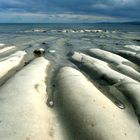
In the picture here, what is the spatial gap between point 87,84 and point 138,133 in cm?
558

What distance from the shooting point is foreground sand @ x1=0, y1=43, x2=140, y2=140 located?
11414 mm

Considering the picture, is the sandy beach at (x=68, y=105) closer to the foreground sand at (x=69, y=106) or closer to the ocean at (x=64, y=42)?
the foreground sand at (x=69, y=106)

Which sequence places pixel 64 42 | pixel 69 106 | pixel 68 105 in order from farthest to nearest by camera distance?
pixel 64 42 < pixel 68 105 < pixel 69 106

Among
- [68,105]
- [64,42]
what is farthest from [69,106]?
[64,42]

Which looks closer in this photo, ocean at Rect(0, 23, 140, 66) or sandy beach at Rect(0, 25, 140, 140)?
sandy beach at Rect(0, 25, 140, 140)

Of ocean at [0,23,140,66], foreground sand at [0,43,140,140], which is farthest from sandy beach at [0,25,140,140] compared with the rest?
ocean at [0,23,140,66]

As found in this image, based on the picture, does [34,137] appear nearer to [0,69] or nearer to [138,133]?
[138,133]

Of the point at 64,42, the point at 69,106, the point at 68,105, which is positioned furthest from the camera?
the point at 64,42

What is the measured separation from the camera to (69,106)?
1374 centimetres

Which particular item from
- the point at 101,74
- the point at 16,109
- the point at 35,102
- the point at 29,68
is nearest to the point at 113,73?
the point at 101,74

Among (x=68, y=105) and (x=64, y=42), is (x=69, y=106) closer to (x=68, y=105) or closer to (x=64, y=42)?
(x=68, y=105)

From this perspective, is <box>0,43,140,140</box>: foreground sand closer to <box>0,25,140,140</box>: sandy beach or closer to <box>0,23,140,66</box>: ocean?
<box>0,25,140,140</box>: sandy beach

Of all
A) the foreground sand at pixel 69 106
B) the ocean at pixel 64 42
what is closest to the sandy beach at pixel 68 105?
the foreground sand at pixel 69 106

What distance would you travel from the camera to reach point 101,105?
13.6 meters
